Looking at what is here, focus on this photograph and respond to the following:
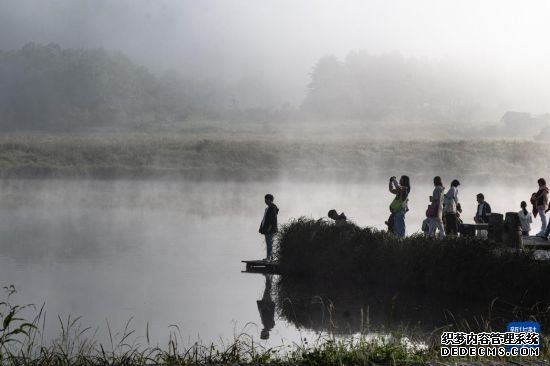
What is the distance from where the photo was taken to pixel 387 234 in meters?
20.0

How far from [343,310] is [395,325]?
5.73 feet

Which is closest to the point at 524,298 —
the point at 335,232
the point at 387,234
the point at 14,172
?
the point at 387,234

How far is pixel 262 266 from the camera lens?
22.5m

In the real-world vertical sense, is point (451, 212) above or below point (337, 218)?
above

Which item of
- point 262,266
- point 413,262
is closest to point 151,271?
point 262,266

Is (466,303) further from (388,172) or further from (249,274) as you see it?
(388,172)

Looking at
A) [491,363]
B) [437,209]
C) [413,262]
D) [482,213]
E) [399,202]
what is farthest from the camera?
[482,213]

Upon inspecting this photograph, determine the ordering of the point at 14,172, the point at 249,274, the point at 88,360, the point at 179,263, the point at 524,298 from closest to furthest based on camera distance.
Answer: the point at 88,360 < the point at 524,298 < the point at 249,274 < the point at 179,263 < the point at 14,172

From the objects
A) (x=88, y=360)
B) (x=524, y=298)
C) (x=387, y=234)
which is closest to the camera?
(x=88, y=360)

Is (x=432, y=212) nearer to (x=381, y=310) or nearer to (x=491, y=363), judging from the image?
(x=381, y=310)

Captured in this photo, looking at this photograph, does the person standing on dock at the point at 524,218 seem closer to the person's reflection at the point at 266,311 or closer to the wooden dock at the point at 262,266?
the wooden dock at the point at 262,266

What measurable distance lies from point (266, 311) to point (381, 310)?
2471 mm

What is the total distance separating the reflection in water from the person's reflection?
206 millimetres

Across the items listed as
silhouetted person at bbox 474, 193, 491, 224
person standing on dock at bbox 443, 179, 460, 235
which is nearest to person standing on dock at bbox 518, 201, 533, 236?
silhouetted person at bbox 474, 193, 491, 224
